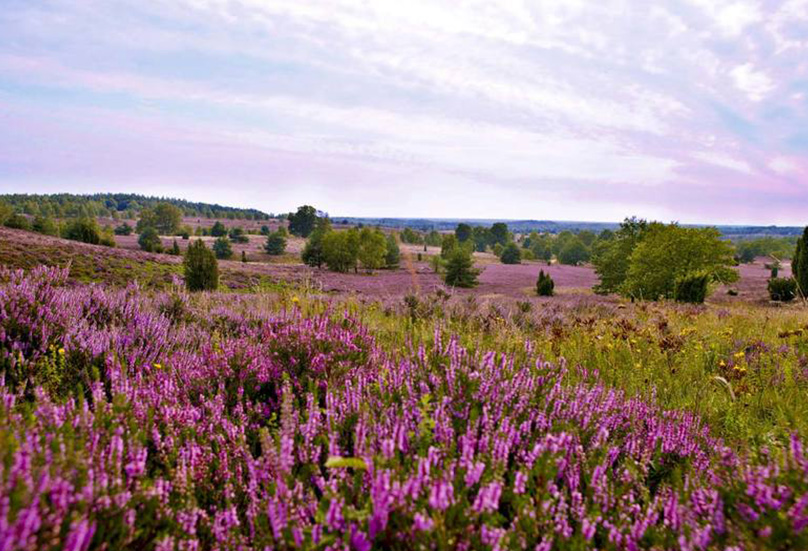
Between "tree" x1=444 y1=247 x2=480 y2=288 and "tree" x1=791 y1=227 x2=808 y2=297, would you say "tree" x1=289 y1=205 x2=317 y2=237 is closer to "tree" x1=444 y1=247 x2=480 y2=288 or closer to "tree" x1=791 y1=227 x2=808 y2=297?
"tree" x1=444 y1=247 x2=480 y2=288

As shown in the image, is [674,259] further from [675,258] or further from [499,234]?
[499,234]

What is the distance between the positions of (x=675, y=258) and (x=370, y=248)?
109 feet

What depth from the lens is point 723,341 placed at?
22.8ft

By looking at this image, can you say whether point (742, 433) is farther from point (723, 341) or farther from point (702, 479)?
point (723, 341)

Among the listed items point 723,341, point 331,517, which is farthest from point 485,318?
point 331,517

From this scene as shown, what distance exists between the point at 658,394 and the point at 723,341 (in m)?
3.43

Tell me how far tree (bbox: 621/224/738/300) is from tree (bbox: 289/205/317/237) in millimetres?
101086

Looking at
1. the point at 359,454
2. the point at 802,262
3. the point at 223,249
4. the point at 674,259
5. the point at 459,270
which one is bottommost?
the point at 223,249

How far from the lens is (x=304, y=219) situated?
12438cm

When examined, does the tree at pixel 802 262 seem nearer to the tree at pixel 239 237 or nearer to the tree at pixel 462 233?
the tree at pixel 239 237

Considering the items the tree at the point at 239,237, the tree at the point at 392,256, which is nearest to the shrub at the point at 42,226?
the tree at the point at 239,237

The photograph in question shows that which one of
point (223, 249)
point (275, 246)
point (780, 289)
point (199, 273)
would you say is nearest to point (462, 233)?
point (275, 246)

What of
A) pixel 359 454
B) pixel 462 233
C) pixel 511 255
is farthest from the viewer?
pixel 462 233

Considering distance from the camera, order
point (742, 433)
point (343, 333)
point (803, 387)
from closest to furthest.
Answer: point (742, 433) → point (343, 333) → point (803, 387)
